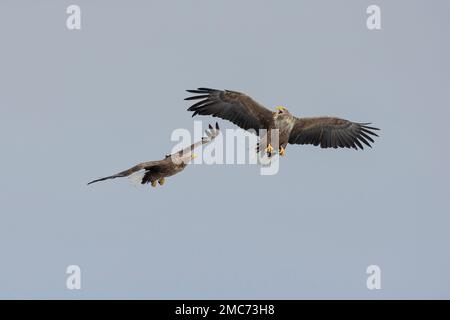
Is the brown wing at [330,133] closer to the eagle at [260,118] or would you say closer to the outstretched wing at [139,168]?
the eagle at [260,118]

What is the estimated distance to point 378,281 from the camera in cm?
1983

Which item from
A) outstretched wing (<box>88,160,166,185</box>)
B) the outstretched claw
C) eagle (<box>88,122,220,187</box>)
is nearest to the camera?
outstretched wing (<box>88,160,166,185</box>)

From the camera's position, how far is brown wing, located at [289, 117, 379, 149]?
67.3 feet

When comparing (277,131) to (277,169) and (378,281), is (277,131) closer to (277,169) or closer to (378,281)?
(277,169)

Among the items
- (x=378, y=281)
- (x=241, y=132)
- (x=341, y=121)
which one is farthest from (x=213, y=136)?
(x=378, y=281)

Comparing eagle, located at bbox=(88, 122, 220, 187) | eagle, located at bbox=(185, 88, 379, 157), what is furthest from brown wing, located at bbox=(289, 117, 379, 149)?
eagle, located at bbox=(88, 122, 220, 187)

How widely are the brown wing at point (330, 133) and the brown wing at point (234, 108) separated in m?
0.72

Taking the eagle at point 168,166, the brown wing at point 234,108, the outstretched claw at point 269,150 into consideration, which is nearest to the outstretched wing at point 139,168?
the eagle at point 168,166

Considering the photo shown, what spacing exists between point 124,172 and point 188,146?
5.37 feet

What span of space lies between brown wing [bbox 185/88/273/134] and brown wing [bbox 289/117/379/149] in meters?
0.72

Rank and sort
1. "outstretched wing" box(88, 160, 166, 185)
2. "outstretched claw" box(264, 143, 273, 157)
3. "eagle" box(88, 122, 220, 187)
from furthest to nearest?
1. "outstretched claw" box(264, 143, 273, 157)
2. "eagle" box(88, 122, 220, 187)
3. "outstretched wing" box(88, 160, 166, 185)

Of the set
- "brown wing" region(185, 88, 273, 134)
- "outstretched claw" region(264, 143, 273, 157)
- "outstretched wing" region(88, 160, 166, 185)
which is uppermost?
"brown wing" region(185, 88, 273, 134)

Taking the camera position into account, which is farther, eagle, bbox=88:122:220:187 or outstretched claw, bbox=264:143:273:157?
outstretched claw, bbox=264:143:273:157

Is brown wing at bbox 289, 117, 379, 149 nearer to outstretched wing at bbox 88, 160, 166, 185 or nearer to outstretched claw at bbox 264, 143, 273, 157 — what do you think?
outstretched claw at bbox 264, 143, 273, 157
